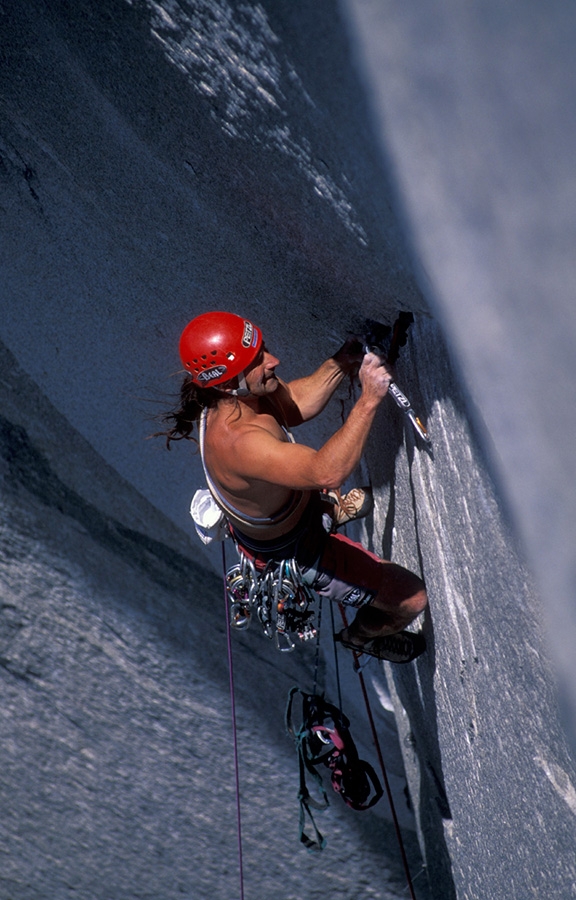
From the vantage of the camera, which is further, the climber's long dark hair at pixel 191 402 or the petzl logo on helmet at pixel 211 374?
the climber's long dark hair at pixel 191 402

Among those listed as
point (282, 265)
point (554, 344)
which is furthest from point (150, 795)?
point (554, 344)

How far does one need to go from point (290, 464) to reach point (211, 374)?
0.37 meters

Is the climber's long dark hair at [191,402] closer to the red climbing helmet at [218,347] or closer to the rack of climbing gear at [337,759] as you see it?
the red climbing helmet at [218,347]

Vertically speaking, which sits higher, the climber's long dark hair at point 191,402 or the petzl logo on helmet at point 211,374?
the petzl logo on helmet at point 211,374

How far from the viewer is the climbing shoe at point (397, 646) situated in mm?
2504

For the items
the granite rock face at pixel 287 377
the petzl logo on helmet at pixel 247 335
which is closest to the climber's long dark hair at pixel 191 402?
the petzl logo on helmet at pixel 247 335

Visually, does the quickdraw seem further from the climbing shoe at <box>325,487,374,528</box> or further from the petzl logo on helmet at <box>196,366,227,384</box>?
the petzl logo on helmet at <box>196,366,227,384</box>

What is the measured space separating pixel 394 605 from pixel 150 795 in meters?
2.84

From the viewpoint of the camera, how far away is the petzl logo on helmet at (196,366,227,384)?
2.00 m

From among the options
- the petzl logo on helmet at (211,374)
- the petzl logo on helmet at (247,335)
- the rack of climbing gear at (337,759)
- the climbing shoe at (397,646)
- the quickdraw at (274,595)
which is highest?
the petzl logo on helmet at (247,335)

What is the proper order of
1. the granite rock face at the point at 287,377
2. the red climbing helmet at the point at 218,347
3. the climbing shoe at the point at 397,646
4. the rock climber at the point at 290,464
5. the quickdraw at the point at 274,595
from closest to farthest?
the granite rock face at the point at 287,377, the rock climber at the point at 290,464, the red climbing helmet at the point at 218,347, the quickdraw at the point at 274,595, the climbing shoe at the point at 397,646

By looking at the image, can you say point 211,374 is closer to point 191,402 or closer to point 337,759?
point 191,402


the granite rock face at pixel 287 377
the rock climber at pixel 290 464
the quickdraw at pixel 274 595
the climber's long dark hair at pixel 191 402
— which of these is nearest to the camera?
the granite rock face at pixel 287 377

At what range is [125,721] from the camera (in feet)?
13.9
